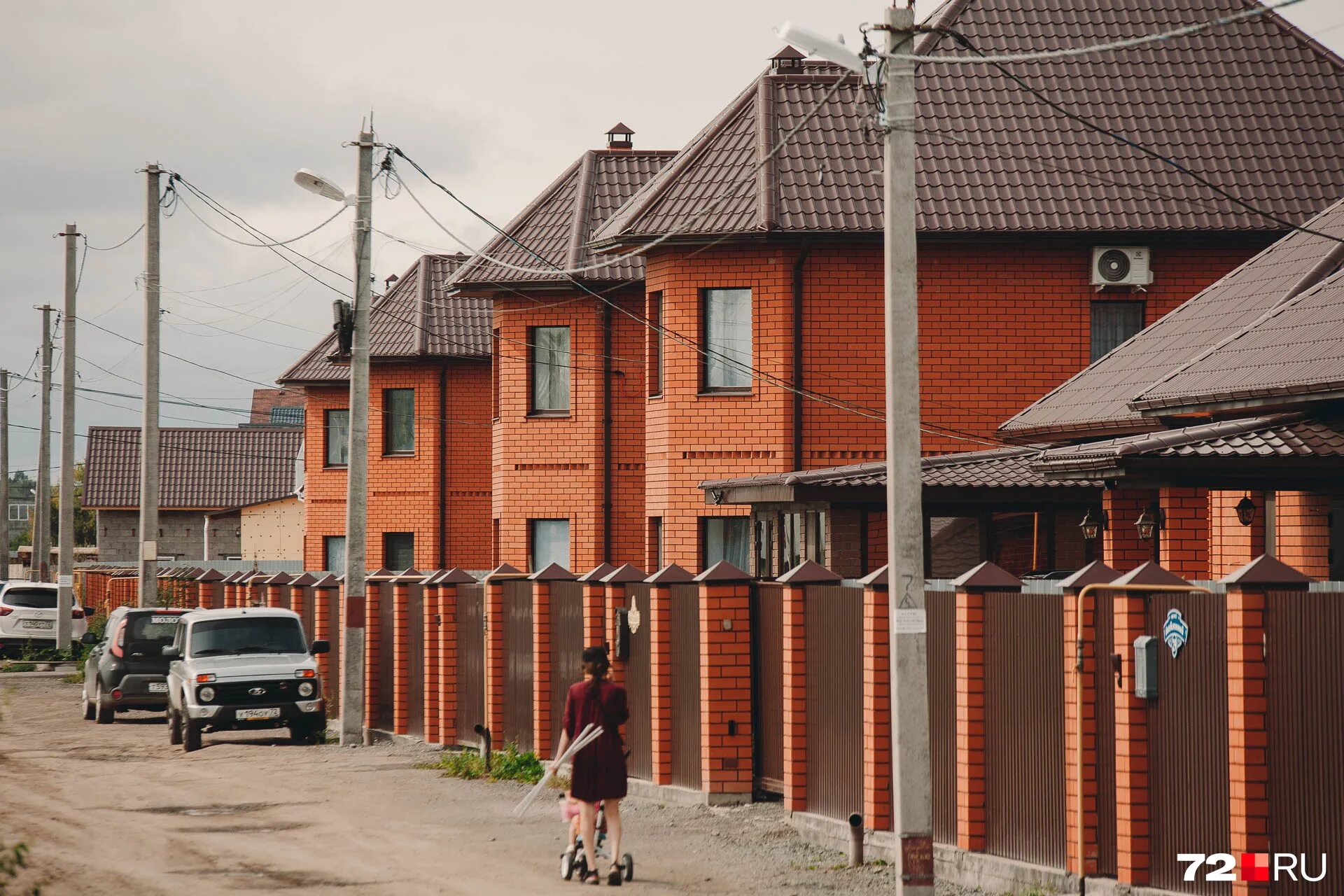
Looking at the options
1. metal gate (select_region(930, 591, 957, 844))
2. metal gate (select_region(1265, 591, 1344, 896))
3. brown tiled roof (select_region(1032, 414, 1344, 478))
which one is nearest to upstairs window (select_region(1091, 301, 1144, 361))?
brown tiled roof (select_region(1032, 414, 1344, 478))

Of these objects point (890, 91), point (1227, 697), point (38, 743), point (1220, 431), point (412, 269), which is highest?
point (412, 269)

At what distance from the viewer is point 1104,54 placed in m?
25.1

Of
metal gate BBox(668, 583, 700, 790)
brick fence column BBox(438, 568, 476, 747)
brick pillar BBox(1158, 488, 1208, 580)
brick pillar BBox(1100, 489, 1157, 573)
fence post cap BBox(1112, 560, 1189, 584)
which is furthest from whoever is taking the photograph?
brick fence column BBox(438, 568, 476, 747)

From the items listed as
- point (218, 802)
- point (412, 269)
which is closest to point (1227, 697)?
point (218, 802)

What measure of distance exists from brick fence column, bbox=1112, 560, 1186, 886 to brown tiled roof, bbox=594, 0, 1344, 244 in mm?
12635

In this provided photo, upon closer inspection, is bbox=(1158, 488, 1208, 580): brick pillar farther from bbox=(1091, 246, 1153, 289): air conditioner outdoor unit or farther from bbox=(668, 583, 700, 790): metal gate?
bbox=(1091, 246, 1153, 289): air conditioner outdoor unit

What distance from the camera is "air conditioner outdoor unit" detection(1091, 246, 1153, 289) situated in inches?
897

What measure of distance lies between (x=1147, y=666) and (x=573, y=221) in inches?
829

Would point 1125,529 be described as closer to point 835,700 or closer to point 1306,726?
point 835,700

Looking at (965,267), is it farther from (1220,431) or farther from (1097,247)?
(1220,431)

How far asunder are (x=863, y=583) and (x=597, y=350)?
1613cm

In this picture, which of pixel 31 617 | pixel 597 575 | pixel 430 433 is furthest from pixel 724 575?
pixel 31 617

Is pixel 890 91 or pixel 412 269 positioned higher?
pixel 412 269

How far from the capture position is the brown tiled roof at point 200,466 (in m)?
72.5
